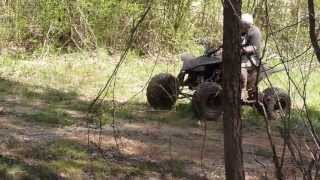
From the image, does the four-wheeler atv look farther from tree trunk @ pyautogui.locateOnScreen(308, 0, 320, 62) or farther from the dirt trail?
tree trunk @ pyautogui.locateOnScreen(308, 0, 320, 62)

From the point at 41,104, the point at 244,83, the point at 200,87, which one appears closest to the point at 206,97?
the point at 200,87

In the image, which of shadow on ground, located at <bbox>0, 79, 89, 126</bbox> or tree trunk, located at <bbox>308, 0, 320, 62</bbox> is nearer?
tree trunk, located at <bbox>308, 0, 320, 62</bbox>

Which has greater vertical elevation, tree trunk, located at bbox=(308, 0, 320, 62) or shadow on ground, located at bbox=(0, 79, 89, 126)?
tree trunk, located at bbox=(308, 0, 320, 62)

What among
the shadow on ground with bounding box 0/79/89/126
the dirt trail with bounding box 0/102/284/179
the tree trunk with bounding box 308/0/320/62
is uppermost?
the tree trunk with bounding box 308/0/320/62

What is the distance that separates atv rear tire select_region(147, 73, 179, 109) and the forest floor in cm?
13

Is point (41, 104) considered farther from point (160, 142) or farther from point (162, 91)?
point (160, 142)

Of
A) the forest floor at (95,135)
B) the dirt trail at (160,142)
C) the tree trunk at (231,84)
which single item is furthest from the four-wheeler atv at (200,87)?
the tree trunk at (231,84)

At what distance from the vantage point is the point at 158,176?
6.16 meters

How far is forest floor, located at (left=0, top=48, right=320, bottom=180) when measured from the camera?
612 centimetres

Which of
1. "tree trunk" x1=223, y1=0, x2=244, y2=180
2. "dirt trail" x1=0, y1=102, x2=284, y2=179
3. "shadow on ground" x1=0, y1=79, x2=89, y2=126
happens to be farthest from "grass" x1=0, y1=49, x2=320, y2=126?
"tree trunk" x1=223, y1=0, x2=244, y2=180

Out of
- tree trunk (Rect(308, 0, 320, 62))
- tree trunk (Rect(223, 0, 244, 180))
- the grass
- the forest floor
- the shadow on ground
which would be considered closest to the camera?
tree trunk (Rect(308, 0, 320, 62))

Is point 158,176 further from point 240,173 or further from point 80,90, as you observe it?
point 80,90

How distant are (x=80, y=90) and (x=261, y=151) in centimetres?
336

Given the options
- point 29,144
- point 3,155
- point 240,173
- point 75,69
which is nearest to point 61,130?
point 29,144
